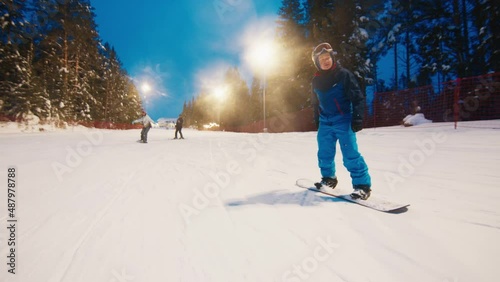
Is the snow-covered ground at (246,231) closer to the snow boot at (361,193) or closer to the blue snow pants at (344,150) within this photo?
the snow boot at (361,193)

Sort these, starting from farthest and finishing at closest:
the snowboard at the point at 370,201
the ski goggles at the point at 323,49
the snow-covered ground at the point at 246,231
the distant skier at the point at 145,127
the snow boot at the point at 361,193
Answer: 1. the distant skier at the point at 145,127
2. the ski goggles at the point at 323,49
3. the snow boot at the point at 361,193
4. the snowboard at the point at 370,201
5. the snow-covered ground at the point at 246,231

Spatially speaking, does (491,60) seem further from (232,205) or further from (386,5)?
(232,205)

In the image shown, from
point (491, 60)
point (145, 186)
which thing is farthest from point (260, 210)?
point (491, 60)

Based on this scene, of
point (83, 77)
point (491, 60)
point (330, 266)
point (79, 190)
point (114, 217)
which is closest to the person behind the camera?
point (330, 266)

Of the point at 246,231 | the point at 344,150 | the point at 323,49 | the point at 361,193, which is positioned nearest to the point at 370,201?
the point at 361,193

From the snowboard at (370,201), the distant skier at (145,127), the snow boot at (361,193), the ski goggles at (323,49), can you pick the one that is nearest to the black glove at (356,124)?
the snow boot at (361,193)

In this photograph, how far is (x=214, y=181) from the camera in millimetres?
4105

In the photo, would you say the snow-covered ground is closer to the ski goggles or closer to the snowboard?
the snowboard

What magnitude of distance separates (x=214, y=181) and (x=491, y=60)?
20.3 metres

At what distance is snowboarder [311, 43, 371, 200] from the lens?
301cm

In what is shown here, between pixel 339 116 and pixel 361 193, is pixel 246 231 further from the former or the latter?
pixel 339 116

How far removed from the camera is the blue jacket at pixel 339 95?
301cm

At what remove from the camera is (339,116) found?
10.4ft

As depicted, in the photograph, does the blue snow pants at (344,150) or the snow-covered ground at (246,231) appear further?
the blue snow pants at (344,150)
